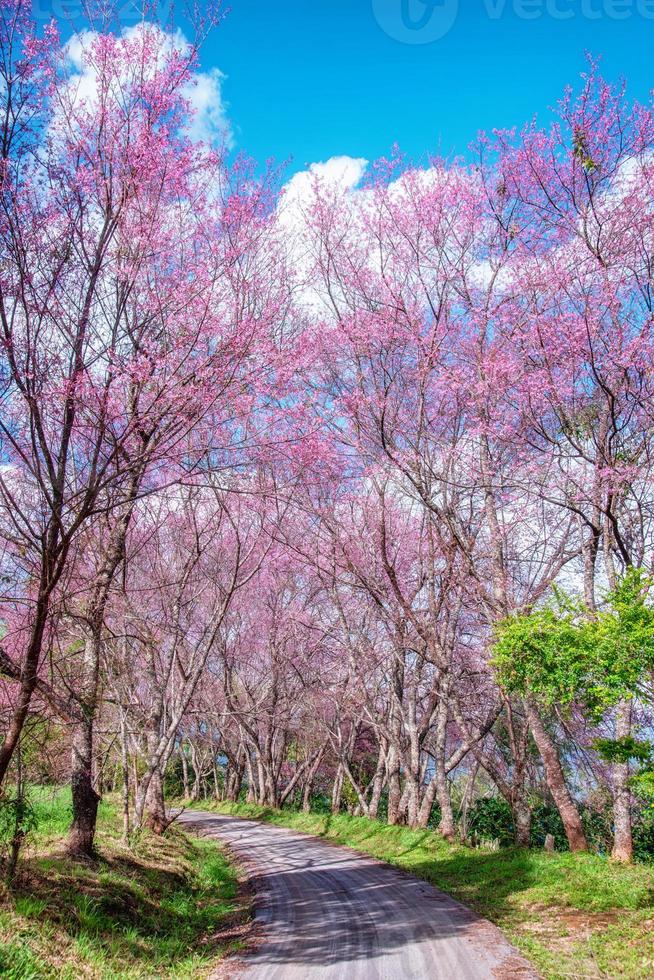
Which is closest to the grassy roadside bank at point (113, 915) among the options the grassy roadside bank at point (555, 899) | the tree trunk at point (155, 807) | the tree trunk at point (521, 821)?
the tree trunk at point (155, 807)

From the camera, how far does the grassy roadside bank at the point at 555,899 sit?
6688 mm

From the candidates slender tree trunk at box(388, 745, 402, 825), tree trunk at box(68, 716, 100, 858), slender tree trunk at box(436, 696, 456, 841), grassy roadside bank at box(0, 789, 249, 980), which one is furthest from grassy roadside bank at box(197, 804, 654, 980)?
tree trunk at box(68, 716, 100, 858)

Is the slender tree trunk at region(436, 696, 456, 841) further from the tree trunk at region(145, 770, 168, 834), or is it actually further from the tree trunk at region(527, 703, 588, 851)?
the tree trunk at region(145, 770, 168, 834)

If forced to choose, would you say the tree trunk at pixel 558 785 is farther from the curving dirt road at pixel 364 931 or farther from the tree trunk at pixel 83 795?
the tree trunk at pixel 83 795

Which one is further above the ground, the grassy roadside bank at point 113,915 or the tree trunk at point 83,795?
the tree trunk at point 83,795

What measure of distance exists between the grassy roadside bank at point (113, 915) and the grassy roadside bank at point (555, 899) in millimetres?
3544

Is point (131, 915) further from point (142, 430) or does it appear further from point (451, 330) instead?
point (451, 330)

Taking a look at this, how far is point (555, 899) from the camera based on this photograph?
362 inches

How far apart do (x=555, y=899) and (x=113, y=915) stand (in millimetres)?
6042

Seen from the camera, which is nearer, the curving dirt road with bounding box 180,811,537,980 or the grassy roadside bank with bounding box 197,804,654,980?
the curving dirt road with bounding box 180,811,537,980

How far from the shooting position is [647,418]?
38.0 feet

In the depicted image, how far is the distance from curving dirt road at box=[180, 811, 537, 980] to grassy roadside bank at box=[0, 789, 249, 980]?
0.60 meters

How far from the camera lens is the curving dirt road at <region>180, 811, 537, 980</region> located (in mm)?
6527

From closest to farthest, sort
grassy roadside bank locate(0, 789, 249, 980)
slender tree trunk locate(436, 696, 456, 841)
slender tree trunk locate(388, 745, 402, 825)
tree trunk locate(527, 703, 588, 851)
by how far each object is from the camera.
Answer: grassy roadside bank locate(0, 789, 249, 980) < tree trunk locate(527, 703, 588, 851) < slender tree trunk locate(436, 696, 456, 841) < slender tree trunk locate(388, 745, 402, 825)
